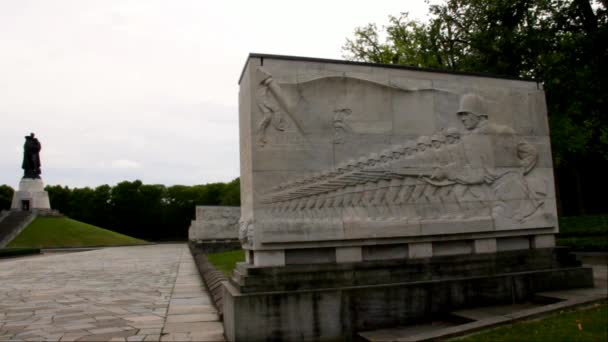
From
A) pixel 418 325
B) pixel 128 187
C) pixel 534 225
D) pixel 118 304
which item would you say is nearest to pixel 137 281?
pixel 118 304

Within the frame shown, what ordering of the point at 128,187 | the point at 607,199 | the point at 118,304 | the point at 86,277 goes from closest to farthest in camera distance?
the point at 118,304, the point at 86,277, the point at 607,199, the point at 128,187

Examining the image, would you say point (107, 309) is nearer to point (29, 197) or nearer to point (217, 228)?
point (217, 228)

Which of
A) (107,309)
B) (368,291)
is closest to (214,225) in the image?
(107,309)

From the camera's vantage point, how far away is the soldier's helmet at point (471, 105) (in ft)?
26.7

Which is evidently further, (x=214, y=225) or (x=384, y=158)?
(x=214, y=225)

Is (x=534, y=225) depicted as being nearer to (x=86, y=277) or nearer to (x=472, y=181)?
(x=472, y=181)

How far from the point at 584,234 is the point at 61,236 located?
41.0m

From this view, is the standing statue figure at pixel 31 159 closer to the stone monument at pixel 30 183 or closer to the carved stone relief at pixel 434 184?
the stone monument at pixel 30 183

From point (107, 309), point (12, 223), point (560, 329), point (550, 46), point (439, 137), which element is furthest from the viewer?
point (12, 223)

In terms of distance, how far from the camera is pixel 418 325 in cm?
686

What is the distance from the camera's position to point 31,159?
A: 156ft

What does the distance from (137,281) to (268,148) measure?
9.89 m

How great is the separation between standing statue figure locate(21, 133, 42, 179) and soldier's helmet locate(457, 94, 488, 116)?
49.8 metres

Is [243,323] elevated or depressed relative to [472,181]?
depressed
